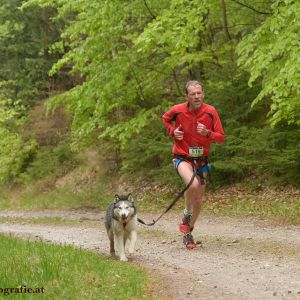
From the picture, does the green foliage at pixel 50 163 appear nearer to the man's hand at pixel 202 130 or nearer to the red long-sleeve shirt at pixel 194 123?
the red long-sleeve shirt at pixel 194 123

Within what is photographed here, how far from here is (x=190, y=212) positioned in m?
9.02

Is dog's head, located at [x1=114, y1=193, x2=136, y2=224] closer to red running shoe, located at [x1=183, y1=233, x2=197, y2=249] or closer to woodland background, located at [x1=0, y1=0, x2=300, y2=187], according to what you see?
Answer: red running shoe, located at [x1=183, y1=233, x2=197, y2=249]

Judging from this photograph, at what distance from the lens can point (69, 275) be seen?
21.0ft

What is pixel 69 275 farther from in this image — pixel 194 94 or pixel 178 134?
pixel 194 94

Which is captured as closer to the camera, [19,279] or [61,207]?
[19,279]

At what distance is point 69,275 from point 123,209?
202cm

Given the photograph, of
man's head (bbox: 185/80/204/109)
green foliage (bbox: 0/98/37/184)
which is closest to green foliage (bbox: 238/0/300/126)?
man's head (bbox: 185/80/204/109)

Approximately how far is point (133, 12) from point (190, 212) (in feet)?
35.1

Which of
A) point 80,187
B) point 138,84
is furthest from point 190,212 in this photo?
point 80,187

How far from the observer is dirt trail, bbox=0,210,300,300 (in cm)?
610

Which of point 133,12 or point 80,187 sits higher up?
point 133,12

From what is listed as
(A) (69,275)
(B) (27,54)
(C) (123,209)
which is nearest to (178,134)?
(C) (123,209)

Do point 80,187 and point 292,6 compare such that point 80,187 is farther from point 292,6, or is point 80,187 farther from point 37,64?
point 292,6

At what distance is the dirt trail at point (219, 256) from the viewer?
240 inches
